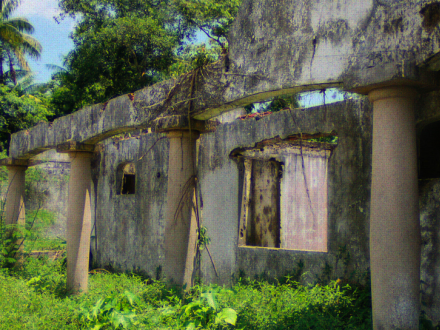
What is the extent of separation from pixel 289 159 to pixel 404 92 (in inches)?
241

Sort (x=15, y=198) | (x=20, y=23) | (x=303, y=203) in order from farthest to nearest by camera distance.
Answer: (x=20, y=23), (x=303, y=203), (x=15, y=198)

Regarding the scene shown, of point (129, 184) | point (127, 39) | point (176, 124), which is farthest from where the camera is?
point (127, 39)

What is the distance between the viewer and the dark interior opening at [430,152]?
191 inches

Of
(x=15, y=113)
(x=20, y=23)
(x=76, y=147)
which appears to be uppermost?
(x=20, y=23)

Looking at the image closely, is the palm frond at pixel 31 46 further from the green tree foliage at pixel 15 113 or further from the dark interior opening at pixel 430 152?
the dark interior opening at pixel 430 152

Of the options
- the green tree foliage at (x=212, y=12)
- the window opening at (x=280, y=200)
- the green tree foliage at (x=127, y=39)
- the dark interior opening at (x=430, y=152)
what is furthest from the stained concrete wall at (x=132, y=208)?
the green tree foliage at (x=212, y=12)

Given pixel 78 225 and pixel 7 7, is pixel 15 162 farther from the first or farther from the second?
pixel 7 7

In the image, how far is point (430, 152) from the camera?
489 cm

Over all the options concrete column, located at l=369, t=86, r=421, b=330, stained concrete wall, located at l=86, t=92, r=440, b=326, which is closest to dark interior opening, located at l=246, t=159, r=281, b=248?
stained concrete wall, located at l=86, t=92, r=440, b=326

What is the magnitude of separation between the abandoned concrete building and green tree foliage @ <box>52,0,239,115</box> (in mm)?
6276

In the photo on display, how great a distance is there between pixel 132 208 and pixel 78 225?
1.57 m

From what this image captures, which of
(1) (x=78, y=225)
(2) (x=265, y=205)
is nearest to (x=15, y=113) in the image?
(1) (x=78, y=225)

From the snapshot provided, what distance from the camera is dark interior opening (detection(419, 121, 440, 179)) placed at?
484 cm

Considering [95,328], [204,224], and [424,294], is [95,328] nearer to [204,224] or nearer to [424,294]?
[204,224]
